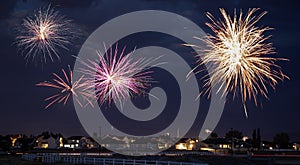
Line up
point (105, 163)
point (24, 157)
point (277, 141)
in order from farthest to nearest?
point (277, 141), point (24, 157), point (105, 163)

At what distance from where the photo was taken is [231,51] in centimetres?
2736

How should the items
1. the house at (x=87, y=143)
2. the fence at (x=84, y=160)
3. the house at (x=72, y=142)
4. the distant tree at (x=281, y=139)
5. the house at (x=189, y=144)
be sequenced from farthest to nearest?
1. the distant tree at (x=281, y=139)
2. the house at (x=72, y=142)
3. the house at (x=87, y=143)
4. the house at (x=189, y=144)
5. the fence at (x=84, y=160)

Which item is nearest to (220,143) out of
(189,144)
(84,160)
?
(189,144)

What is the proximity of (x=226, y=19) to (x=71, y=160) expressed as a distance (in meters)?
23.1

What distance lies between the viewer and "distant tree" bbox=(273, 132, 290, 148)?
140m

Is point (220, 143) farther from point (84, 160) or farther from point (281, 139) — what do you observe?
point (84, 160)

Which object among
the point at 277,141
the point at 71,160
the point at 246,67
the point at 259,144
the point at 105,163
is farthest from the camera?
the point at 277,141

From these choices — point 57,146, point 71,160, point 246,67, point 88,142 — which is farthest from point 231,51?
point 88,142

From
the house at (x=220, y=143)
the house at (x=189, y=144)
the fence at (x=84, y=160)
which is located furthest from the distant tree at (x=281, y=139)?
the fence at (x=84, y=160)

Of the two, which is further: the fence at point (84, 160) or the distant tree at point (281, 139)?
the distant tree at point (281, 139)

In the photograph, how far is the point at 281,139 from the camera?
145m

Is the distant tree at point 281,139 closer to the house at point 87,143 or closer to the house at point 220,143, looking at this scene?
the house at point 220,143

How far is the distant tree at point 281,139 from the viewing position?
140 metres

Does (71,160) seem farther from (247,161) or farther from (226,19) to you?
(247,161)
